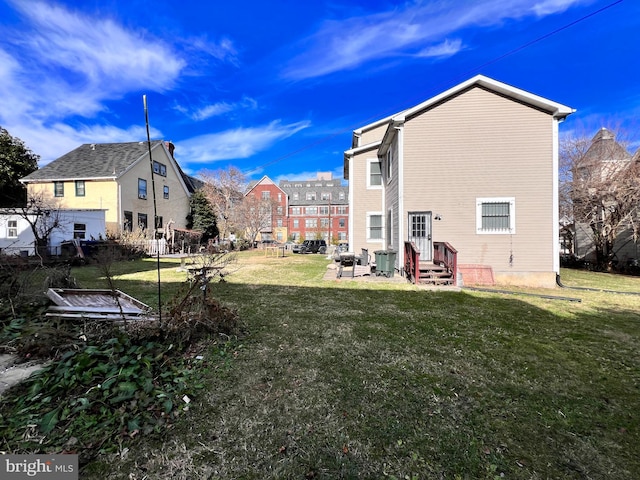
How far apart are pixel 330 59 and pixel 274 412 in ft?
44.2

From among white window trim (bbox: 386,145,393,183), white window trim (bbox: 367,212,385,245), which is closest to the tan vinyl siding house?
white window trim (bbox: 386,145,393,183)

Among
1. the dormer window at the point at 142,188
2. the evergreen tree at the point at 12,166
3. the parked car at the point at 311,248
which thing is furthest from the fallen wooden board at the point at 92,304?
the evergreen tree at the point at 12,166

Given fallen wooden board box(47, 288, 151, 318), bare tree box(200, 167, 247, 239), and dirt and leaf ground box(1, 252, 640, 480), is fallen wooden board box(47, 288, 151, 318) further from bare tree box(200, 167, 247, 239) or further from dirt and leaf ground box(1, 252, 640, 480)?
bare tree box(200, 167, 247, 239)

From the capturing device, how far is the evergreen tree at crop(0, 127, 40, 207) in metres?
21.5

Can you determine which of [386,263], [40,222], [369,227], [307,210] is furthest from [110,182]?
[307,210]

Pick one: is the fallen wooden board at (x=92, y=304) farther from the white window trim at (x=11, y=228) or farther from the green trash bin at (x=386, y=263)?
the white window trim at (x=11, y=228)

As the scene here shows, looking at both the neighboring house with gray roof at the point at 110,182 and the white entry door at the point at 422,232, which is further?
the neighboring house with gray roof at the point at 110,182

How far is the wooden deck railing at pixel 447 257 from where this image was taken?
895 cm

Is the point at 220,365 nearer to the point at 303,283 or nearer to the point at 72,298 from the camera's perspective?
the point at 72,298

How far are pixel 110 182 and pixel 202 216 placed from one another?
9.33 m

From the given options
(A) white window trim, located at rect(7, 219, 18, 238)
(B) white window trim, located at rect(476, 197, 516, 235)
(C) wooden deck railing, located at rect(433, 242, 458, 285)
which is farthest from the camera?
(A) white window trim, located at rect(7, 219, 18, 238)

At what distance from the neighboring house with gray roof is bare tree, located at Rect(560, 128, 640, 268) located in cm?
2700

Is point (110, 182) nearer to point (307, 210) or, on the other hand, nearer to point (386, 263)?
point (386, 263)

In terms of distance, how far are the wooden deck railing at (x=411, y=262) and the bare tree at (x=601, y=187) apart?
1149cm
